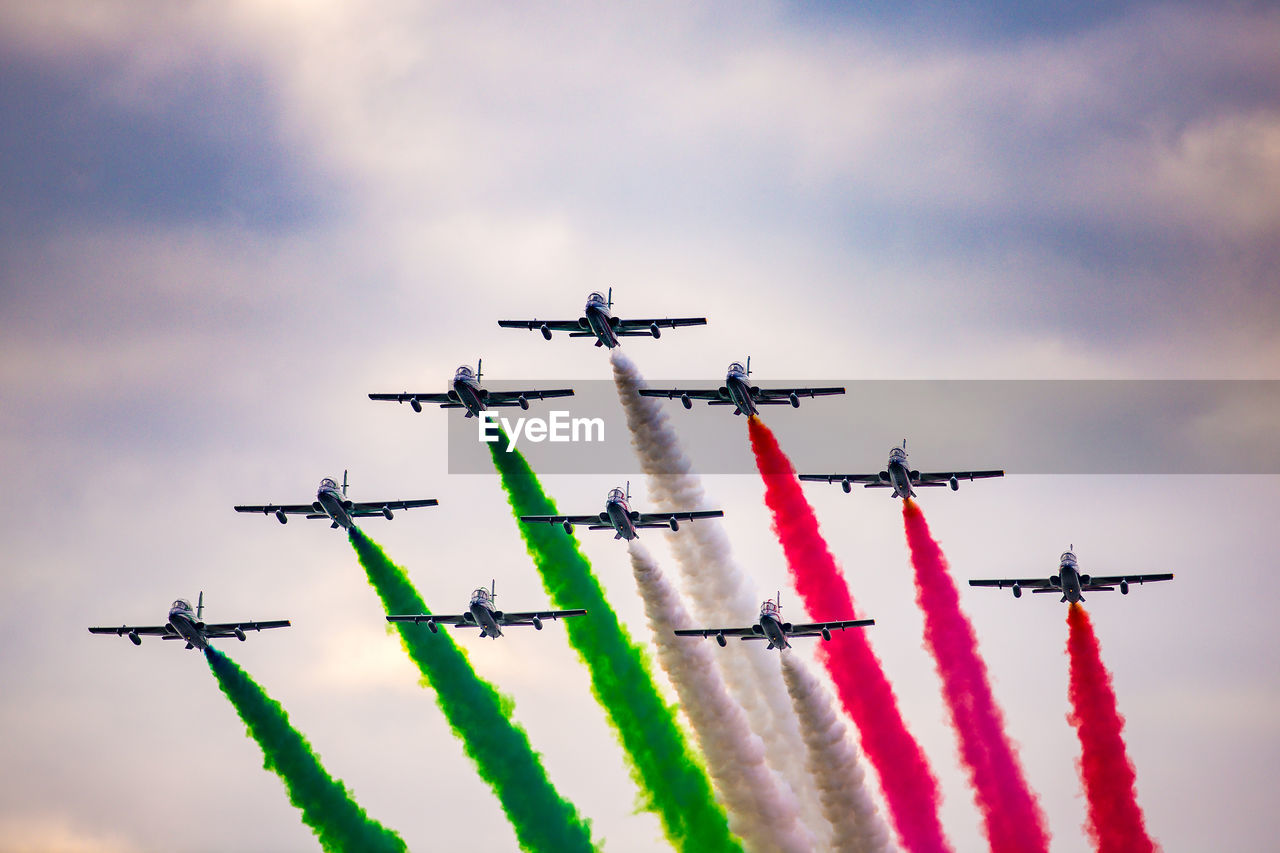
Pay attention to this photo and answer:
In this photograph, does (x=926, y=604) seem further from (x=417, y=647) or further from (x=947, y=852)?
(x=417, y=647)

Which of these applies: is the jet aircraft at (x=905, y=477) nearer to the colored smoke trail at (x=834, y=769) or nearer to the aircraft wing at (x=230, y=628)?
the colored smoke trail at (x=834, y=769)

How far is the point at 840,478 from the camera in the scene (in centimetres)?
14525

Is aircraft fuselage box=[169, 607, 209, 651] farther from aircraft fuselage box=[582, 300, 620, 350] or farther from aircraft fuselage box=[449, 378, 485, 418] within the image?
aircraft fuselage box=[582, 300, 620, 350]

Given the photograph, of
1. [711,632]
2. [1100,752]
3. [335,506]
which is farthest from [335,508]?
[1100,752]

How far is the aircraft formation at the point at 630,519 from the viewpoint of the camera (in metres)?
138

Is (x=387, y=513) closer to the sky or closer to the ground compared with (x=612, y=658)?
closer to the sky

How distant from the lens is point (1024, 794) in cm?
13688

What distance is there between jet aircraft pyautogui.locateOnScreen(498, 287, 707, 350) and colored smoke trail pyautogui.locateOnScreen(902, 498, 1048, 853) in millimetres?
24011

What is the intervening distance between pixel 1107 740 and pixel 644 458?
42.8 metres

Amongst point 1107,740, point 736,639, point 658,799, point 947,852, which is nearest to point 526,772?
point 658,799

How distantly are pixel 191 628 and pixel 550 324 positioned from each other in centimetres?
3674

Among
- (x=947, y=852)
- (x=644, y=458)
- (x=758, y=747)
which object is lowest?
(x=947, y=852)

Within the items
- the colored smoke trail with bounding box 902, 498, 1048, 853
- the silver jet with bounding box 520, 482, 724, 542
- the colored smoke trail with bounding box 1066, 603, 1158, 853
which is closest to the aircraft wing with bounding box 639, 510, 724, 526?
the silver jet with bounding box 520, 482, 724, 542

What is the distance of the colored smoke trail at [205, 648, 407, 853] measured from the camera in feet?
445
